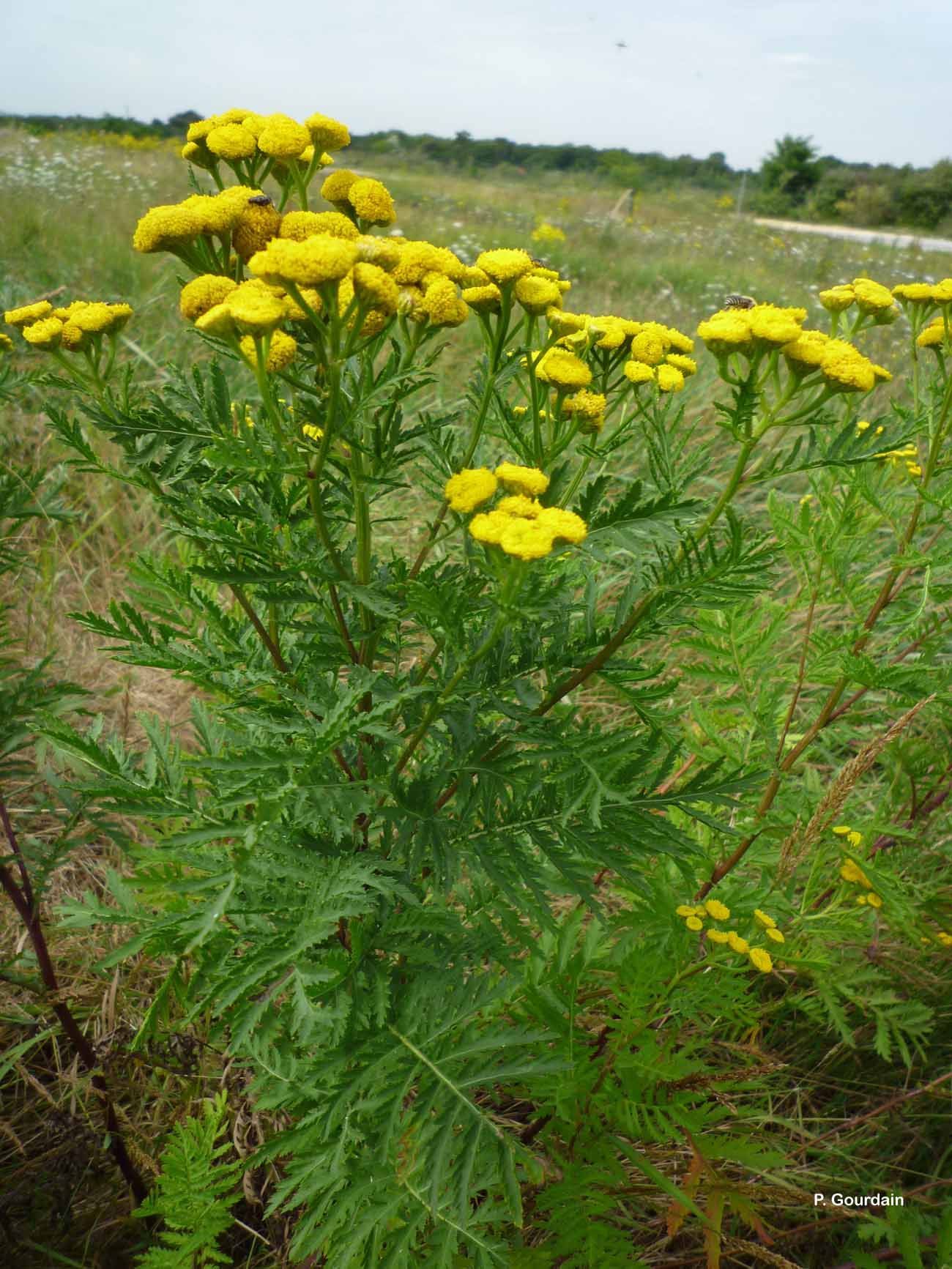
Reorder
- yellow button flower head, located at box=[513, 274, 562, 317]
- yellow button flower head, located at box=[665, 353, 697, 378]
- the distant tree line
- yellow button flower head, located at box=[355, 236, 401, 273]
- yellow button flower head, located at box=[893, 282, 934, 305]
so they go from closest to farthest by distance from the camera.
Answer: yellow button flower head, located at box=[355, 236, 401, 273] → yellow button flower head, located at box=[513, 274, 562, 317] → yellow button flower head, located at box=[665, 353, 697, 378] → yellow button flower head, located at box=[893, 282, 934, 305] → the distant tree line

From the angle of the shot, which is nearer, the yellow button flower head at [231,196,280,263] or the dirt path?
the yellow button flower head at [231,196,280,263]

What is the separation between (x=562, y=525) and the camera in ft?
3.34

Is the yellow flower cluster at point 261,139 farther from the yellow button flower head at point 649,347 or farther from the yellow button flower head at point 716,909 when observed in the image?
the yellow button flower head at point 716,909

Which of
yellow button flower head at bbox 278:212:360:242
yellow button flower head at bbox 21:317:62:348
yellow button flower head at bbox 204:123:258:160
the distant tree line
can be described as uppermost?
the distant tree line

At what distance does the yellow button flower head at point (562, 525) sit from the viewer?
3.30ft

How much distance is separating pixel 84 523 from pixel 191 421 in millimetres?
3299

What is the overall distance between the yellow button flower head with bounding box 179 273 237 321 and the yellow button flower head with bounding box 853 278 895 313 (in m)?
1.30

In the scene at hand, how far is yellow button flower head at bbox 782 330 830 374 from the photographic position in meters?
1.21

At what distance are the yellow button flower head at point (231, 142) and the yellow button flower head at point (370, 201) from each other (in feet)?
0.58

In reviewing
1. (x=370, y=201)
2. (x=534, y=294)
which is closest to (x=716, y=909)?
(x=534, y=294)

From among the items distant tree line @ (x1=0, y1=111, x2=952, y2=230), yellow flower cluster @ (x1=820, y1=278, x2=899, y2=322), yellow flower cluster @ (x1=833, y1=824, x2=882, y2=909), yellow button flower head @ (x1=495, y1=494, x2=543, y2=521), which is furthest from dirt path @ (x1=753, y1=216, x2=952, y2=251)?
yellow button flower head @ (x1=495, y1=494, x2=543, y2=521)

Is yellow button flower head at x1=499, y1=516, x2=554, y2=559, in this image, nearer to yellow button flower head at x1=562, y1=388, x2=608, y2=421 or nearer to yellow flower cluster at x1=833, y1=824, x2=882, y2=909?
yellow button flower head at x1=562, y1=388, x2=608, y2=421

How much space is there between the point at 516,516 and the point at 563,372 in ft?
1.12

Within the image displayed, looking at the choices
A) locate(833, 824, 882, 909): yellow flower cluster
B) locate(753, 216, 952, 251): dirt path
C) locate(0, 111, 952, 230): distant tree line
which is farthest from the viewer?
locate(0, 111, 952, 230): distant tree line
